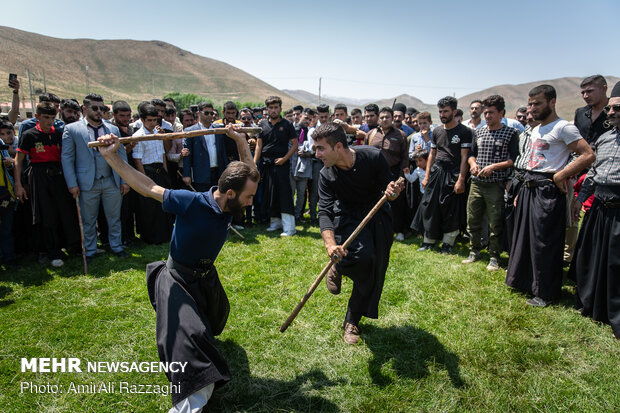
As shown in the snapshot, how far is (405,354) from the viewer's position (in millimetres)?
3490

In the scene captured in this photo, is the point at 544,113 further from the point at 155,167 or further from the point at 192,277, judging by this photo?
the point at 155,167

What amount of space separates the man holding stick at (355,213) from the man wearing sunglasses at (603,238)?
97.2 inches

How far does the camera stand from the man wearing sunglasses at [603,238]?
384cm

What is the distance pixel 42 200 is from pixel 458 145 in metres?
6.78

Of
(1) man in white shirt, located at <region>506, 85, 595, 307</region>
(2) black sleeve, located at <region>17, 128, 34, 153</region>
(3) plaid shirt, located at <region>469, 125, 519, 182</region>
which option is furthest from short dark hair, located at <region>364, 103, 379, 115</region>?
(2) black sleeve, located at <region>17, 128, 34, 153</region>

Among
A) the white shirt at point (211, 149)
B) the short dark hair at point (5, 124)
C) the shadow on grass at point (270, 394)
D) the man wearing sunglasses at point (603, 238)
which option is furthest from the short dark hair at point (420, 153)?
the short dark hair at point (5, 124)

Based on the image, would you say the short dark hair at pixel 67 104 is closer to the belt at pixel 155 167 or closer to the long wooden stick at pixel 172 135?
the belt at pixel 155 167

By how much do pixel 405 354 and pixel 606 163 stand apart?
3054 millimetres

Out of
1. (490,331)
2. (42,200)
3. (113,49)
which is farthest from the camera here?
(113,49)

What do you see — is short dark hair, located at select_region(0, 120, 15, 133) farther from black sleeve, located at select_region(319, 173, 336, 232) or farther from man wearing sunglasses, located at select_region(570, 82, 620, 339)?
man wearing sunglasses, located at select_region(570, 82, 620, 339)

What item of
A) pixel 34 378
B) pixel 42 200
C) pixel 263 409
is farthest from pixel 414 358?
pixel 42 200

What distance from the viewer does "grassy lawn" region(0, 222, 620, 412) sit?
2.91 meters

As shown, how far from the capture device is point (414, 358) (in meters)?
3.43

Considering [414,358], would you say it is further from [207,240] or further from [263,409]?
[207,240]
